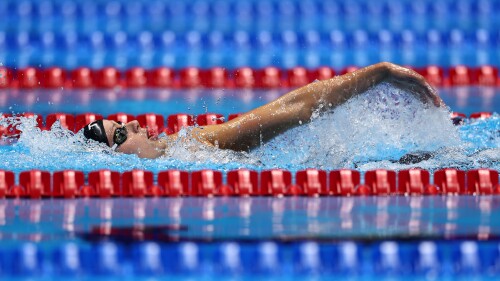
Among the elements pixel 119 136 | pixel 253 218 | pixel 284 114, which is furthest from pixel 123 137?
pixel 253 218

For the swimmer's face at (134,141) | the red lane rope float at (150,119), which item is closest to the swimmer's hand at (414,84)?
the swimmer's face at (134,141)

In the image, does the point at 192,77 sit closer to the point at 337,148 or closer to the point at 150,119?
the point at 150,119

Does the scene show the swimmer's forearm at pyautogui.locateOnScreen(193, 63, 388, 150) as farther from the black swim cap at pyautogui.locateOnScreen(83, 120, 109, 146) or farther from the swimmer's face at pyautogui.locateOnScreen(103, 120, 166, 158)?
the black swim cap at pyautogui.locateOnScreen(83, 120, 109, 146)

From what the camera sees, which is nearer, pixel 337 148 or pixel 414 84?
pixel 414 84

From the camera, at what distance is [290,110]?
16.8ft

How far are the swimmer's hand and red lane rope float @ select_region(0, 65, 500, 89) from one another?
2.95 m

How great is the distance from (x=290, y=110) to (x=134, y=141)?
0.88 m

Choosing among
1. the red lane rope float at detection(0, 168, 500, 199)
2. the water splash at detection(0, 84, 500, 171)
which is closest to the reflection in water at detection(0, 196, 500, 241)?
the red lane rope float at detection(0, 168, 500, 199)

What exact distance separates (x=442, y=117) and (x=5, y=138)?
301 centimetres

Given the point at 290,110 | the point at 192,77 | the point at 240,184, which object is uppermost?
the point at 192,77

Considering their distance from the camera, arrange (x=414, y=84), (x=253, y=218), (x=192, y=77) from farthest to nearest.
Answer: (x=192, y=77) → (x=414, y=84) → (x=253, y=218)

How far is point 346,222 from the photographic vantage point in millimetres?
4023

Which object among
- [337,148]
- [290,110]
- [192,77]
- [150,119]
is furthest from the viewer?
[192,77]

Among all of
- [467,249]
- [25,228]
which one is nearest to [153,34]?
[25,228]
